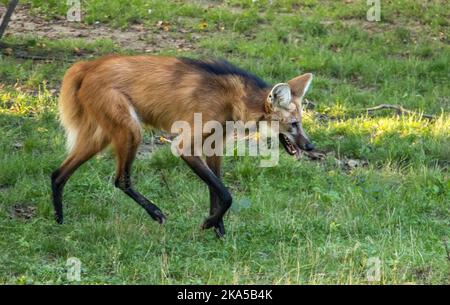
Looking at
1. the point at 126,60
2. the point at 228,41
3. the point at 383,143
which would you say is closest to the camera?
the point at 126,60

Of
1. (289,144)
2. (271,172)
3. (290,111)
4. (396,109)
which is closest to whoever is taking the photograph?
(290,111)

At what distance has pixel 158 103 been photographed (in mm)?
5508

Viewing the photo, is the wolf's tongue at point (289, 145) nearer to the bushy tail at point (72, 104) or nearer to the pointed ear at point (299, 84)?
the pointed ear at point (299, 84)

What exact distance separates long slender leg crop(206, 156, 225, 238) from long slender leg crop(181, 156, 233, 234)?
0.06 m

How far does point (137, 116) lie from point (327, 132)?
2303 mm

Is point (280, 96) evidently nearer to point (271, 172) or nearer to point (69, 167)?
point (271, 172)

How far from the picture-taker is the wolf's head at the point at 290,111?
5.45 m

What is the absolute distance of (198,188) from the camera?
6.21 meters

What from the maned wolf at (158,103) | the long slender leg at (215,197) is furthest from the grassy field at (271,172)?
the maned wolf at (158,103)

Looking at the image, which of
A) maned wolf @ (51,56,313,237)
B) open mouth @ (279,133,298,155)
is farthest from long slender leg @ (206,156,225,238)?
open mouth @ (279,133,298,155)

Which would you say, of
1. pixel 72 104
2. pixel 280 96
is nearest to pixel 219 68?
pixel 280 96

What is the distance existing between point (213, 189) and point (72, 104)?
114 cm

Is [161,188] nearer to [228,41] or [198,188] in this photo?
[198,188]

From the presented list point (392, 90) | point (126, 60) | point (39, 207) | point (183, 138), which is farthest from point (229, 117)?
point (392, 90)
